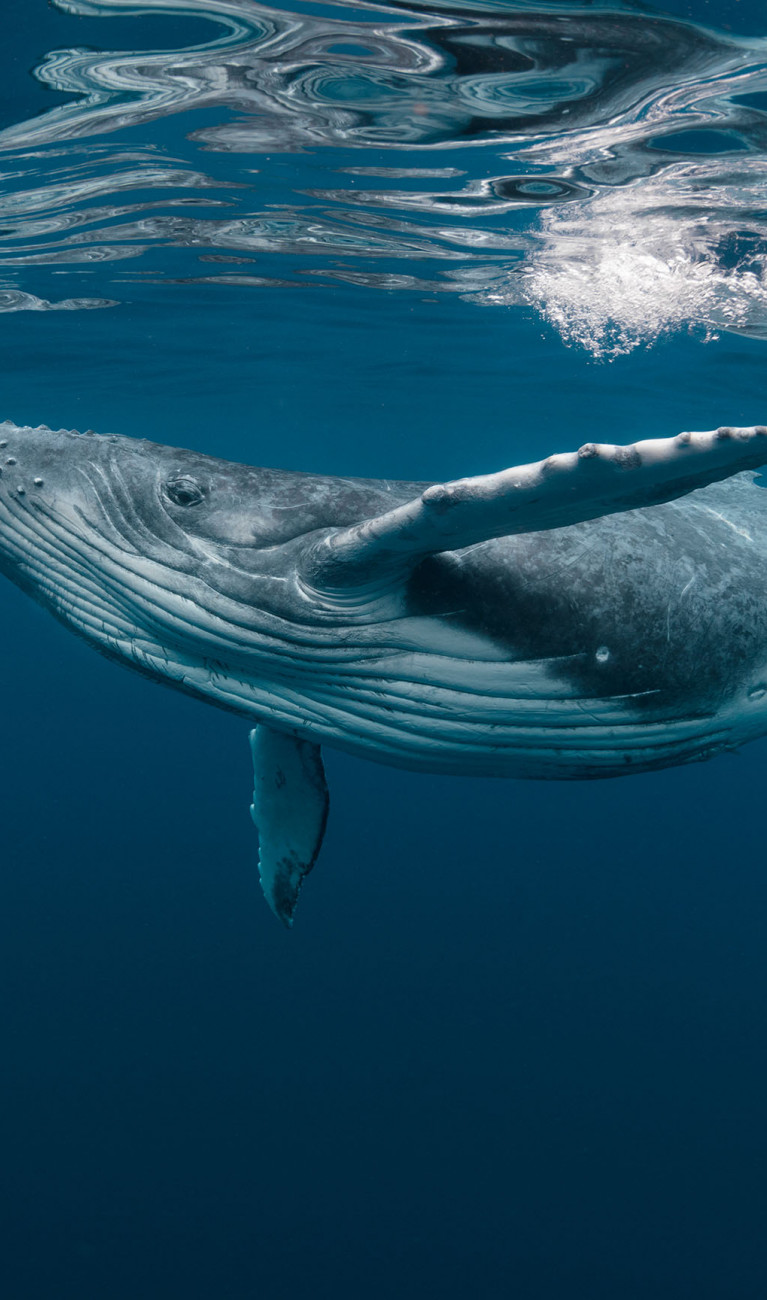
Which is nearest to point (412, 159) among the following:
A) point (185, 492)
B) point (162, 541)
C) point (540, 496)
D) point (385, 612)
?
point (185, 492)

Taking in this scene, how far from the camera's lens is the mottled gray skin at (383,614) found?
3539mm

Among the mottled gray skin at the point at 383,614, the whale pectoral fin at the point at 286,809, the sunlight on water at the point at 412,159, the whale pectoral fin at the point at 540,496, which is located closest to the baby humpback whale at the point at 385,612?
the mottled gray skin at the point at 383,614

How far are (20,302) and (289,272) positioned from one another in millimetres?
6296

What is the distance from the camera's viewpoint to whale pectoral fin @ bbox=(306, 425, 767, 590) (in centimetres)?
244

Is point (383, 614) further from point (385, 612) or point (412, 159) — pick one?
point (412, 159)

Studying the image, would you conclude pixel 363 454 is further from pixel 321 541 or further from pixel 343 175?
pixel 321 541

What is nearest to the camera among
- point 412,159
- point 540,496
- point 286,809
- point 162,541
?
point 540,496

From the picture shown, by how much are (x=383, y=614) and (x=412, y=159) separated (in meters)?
8.29

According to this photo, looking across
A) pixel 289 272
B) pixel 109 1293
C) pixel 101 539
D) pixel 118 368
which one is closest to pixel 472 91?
pixel 101 539

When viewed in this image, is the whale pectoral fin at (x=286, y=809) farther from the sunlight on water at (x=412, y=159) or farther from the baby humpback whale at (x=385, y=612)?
the sunlight on water at (x=412, y=159)

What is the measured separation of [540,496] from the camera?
2.68m

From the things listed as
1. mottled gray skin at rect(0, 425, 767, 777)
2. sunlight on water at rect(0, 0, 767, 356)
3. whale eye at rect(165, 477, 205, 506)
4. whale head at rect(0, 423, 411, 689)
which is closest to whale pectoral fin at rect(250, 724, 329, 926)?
mottled gray skin at rect(0, 425, 767, 777)

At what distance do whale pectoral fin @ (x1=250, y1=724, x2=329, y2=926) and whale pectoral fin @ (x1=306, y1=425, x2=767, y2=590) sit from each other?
1870 millimetres

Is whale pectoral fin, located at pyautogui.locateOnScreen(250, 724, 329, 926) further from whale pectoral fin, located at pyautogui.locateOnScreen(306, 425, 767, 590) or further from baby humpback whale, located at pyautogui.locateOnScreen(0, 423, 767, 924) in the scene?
whale pectoral fin, located at pyautogui.locateOnScreen(306, 425, 767, 590)
